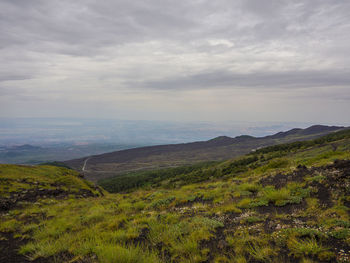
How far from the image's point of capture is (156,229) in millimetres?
6441

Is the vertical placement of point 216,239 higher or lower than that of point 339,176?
lower

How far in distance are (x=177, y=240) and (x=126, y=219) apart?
375 centimetres

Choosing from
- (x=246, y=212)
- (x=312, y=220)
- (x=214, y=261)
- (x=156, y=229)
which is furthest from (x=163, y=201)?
(x=312, y=220)

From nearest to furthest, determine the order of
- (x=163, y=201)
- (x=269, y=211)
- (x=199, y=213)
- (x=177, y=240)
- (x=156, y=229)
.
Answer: (x=177, y=240) < (x=156, y=229) < (x=269, y=211) < (x=199, y=213) < (x=163, y=201)

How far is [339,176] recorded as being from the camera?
8648mm

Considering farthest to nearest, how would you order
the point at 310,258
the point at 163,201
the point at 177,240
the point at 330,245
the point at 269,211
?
the point at 163,201, the point at 269,211, the point at 177,240, the point at 330,245, the point at 310,258

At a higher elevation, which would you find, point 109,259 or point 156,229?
point 109,259

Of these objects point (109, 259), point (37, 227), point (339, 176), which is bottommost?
point (37, 227)

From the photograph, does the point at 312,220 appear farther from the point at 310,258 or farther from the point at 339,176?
the point at 339,176

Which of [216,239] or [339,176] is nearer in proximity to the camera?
[216,239]

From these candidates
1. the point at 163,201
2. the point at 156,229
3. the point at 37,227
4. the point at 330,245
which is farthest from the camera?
the point at 163,201

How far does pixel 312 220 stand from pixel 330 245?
5.17ft

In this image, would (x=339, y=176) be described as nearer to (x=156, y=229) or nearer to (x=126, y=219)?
(x=156, y=229)

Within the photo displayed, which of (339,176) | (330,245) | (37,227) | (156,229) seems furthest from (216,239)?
(37,227)
